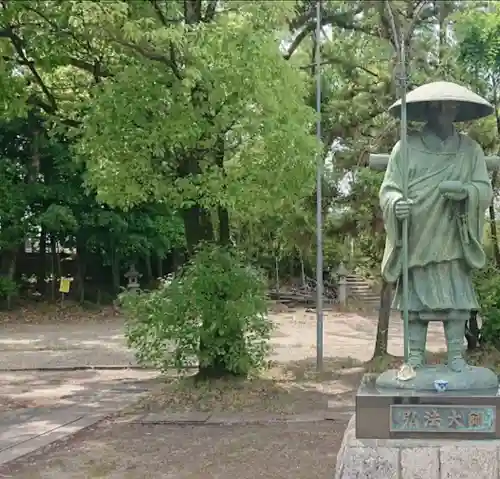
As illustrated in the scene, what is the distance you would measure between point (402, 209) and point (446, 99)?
0.83m

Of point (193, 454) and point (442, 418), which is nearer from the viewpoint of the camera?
point (442, 418)

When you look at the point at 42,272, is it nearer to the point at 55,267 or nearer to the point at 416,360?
the point at 55,267

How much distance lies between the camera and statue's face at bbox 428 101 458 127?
5.12 metres

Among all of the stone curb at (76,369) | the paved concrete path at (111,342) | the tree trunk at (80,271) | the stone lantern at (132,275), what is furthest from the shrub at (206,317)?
the tree trunk at (80,271)

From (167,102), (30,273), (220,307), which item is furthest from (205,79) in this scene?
(30,273)

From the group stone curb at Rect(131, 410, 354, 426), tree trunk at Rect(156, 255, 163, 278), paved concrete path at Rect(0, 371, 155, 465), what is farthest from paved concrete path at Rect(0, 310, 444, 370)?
tree trunk at Rect(156, 255, 163, 278)

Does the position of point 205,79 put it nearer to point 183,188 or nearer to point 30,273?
point 183,188

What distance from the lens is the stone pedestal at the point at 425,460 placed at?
438 centimetres

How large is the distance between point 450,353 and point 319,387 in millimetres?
5212

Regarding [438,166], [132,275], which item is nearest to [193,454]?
[438,166]

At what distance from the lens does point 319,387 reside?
10.1 m

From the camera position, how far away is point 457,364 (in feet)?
16.2

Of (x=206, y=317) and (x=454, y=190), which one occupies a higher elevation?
(x=454, y=190)

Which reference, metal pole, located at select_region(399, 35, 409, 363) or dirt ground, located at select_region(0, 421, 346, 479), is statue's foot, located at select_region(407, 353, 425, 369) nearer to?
metal pole, located at select_region(399, 35, 409, 363)
